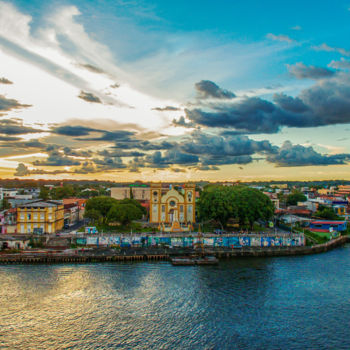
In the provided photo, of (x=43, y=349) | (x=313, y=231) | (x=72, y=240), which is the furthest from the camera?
(x=313, y=231)

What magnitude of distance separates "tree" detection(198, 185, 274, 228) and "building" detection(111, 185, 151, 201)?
42192 millimetres

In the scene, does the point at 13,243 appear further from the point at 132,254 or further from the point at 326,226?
the point at 326,226

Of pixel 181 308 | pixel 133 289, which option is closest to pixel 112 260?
pixel 133 289

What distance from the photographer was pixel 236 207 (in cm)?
5619

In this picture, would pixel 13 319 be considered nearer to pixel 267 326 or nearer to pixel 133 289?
pixel 133 289

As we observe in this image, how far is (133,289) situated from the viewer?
33.8m

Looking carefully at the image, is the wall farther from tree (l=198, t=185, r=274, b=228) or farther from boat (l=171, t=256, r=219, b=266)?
boat (l=171, t=256, r=219, b=266)

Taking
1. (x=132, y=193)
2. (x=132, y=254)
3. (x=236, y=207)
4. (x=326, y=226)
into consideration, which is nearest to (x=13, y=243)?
(x=132, y=254)

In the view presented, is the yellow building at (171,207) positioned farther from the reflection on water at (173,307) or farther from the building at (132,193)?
the building at (132,193)

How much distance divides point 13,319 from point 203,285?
18.1 m

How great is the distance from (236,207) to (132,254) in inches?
782

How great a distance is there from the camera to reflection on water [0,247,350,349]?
24312 mm

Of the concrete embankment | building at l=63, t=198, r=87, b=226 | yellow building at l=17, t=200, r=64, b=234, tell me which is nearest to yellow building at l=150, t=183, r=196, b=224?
building at l=63, t=198, r=87, b=226

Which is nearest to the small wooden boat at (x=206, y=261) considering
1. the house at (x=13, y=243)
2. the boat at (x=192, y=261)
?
the boat at (x=192, y=261)
